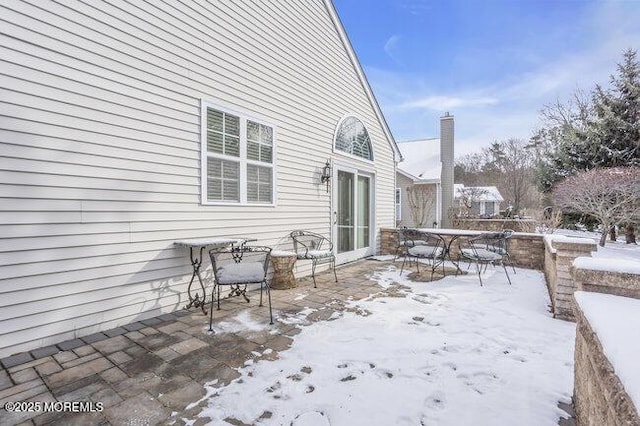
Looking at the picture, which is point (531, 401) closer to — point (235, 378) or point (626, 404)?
point (626, 404)

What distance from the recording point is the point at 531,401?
80.0 inches

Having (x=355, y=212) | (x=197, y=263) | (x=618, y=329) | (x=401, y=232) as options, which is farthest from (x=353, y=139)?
(x=618, y=329)

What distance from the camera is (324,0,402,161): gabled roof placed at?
21.1 feet

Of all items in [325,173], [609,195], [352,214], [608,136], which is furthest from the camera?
[608,136]

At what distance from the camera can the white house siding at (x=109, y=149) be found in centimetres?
263

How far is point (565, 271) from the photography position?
3.57 meters

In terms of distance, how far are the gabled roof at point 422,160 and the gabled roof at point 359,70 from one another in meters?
5.25

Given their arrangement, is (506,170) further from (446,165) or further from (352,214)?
(352,214)

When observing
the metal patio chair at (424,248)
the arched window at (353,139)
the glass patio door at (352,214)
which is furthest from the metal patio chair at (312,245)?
the arched window at (353,139)

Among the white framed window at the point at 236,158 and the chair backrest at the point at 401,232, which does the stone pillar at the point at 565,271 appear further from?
the white framed window at the point at 236,158

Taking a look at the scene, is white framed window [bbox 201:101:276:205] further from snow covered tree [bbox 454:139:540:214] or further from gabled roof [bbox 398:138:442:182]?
snow covered tree [bbox 454:139:540:214]

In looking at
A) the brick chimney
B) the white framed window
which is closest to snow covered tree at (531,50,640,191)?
the brick chimney

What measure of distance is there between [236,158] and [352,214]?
3401mm

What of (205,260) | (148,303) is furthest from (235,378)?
(205,260)
